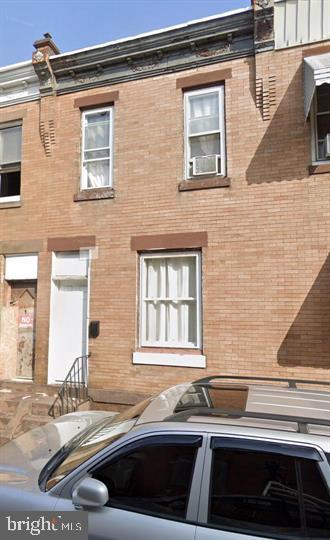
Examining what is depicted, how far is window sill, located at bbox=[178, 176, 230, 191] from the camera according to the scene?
23.7 ft

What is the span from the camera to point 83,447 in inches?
119

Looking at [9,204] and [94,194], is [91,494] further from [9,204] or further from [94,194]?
[9,204]

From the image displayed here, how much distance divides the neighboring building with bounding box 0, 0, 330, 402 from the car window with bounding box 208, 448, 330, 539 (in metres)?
Answer: 4.48

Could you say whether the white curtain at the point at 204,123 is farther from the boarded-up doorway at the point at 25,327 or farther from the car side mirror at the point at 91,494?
the car side mirror at the point at 91,494

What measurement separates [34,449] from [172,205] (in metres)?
5.16

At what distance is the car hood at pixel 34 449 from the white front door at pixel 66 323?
3.63 metres

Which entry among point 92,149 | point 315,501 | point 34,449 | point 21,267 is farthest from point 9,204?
point 315,501

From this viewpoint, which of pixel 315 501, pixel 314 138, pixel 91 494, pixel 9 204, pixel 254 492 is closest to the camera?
pixel 315 501

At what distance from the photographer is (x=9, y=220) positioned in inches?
348

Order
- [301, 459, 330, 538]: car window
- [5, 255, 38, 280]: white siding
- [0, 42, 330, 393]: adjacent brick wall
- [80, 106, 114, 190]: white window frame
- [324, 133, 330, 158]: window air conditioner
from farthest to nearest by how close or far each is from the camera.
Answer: [5, 255, 38, 280]: white siding
[80, 106, 114, 190]: white window frame
[0, 42, 330, 393]: adjacent brick wall
[324, 133, 330, 158]: window air conditioner
[301, 459, 330, 538]: car window

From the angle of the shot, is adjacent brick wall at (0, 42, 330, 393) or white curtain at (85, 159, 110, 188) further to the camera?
white curtain at (85, 159, 110, 188)

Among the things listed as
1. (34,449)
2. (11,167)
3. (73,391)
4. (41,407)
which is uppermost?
(11,167)

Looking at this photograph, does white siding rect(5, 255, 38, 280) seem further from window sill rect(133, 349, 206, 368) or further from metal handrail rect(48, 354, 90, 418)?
window sill rect(133, 349, 206, 368)

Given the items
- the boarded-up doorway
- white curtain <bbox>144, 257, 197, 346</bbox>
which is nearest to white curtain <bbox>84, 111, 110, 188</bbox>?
white curtain <bbox>144, 257, 197, 346</bbox>
